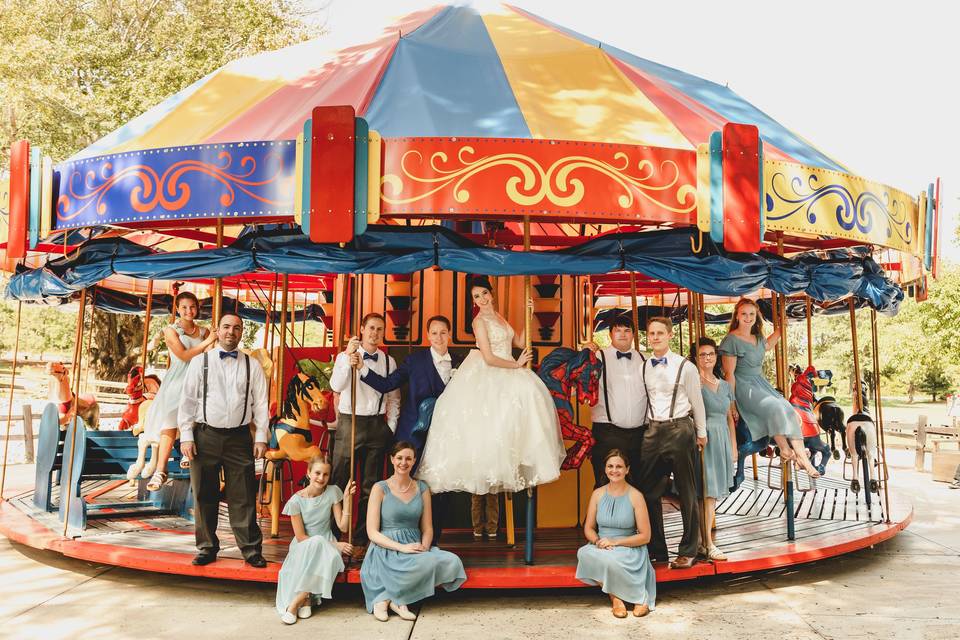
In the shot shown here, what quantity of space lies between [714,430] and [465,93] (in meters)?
3.46

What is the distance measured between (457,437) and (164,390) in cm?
279

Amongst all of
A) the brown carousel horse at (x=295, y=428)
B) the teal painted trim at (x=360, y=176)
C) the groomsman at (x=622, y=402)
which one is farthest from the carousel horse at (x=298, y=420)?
the groomsman at (x=622, y=402)

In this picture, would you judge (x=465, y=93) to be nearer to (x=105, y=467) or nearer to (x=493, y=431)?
(x=493, y=431)

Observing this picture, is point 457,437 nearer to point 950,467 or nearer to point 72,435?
point 72,435

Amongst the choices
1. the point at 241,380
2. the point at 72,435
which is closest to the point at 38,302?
the point at 72,435

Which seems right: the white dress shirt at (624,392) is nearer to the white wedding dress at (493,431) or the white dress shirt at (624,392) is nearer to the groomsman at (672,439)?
the groomsman at (672,439)

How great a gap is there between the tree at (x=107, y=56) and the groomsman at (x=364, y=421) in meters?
13.9

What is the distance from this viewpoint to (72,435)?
7199mm

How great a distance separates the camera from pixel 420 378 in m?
6.49

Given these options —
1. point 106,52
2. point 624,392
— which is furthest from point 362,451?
point 106,52

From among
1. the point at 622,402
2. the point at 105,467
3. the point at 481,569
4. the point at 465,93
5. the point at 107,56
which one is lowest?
the point at 481,569

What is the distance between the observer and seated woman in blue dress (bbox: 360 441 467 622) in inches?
214

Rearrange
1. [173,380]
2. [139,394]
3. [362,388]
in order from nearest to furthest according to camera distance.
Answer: [362,388] → [173,380] → [139,394]

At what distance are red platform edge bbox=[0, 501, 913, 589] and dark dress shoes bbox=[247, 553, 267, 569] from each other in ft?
0.11
